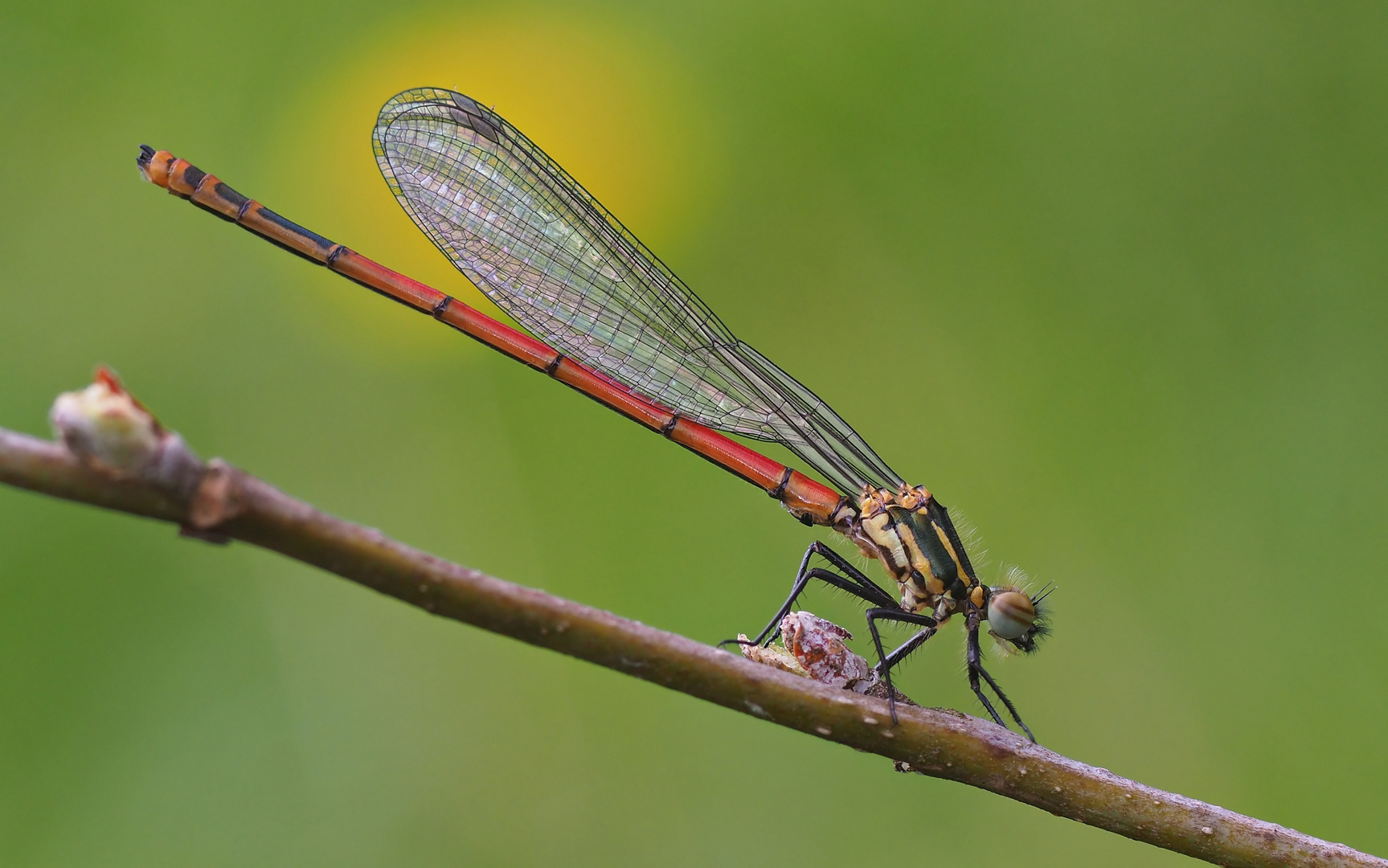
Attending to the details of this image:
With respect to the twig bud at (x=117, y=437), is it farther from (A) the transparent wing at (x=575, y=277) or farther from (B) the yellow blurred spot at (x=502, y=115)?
(B) the yellow blurred spot at (x=502, y=115)

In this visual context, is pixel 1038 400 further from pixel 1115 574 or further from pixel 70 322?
pixel 70 322

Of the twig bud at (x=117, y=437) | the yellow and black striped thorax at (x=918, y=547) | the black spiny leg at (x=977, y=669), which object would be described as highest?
the twig bud at (x=117, y=437)

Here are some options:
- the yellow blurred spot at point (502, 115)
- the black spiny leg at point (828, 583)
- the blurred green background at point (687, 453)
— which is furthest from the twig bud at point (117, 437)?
the yellow blurred spot at point (502, 115)

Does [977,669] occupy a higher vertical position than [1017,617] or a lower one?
lower

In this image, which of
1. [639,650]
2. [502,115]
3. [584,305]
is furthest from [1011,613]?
[502,115]

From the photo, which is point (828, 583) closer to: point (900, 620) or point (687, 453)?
point (900, 620)

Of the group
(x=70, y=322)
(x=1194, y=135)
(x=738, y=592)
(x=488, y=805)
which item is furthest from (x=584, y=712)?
(x=1194, y=135)
